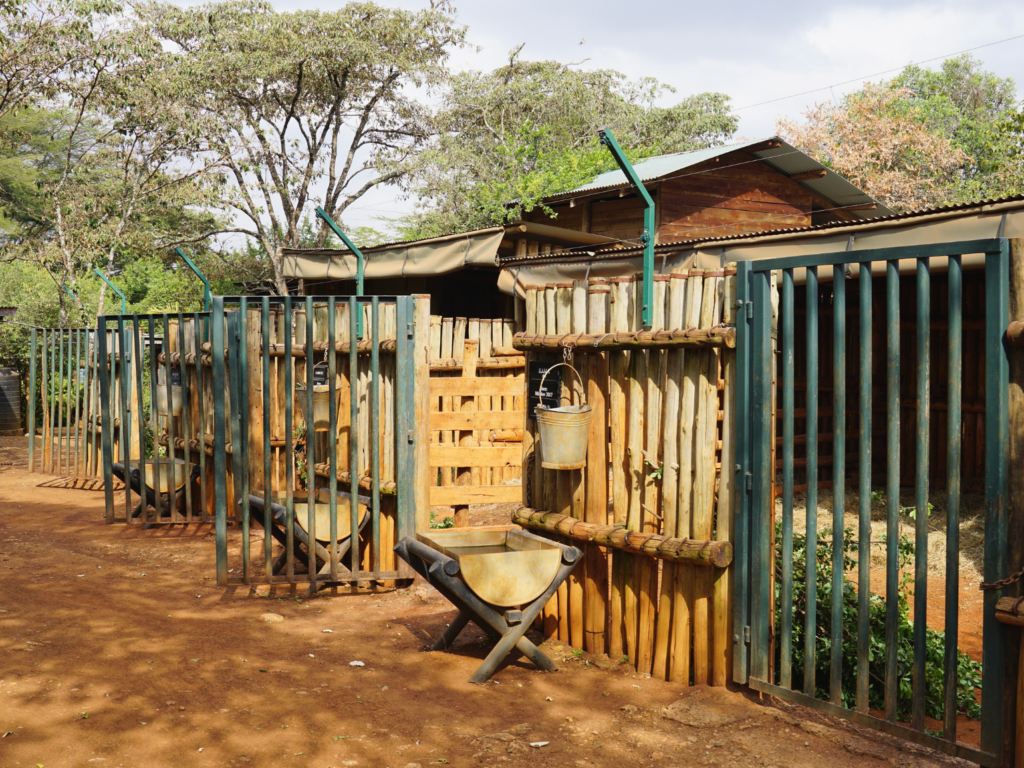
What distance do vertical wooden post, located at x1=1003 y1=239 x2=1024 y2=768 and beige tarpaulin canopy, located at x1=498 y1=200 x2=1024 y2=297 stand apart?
A: 283cm

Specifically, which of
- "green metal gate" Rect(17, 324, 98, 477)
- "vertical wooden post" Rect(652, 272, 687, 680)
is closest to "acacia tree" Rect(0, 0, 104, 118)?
"green metal gate" Rect(17, 324, 98, 477)

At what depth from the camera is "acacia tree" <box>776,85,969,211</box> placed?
87.6 feet

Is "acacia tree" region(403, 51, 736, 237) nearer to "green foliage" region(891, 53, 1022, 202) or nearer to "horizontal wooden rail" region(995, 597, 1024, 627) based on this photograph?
"green foliage" region(891, 53, 1022, 202)

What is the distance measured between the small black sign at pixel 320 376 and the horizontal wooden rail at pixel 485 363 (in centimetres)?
327

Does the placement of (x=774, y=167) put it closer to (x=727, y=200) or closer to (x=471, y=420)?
(x=727, y=200)

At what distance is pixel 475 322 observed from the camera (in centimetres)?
1050

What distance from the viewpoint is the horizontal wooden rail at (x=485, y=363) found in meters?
10.0

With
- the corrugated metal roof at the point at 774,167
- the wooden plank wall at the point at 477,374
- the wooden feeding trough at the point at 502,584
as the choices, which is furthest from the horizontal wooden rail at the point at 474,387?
the corrugated metal roof at the point at 774,167

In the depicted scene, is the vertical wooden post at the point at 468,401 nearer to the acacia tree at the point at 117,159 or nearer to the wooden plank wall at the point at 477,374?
the wooden plank wall at the point at 477,374

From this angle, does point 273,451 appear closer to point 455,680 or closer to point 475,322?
point 475,322

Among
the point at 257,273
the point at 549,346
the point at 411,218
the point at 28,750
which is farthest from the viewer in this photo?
the point at 411,218

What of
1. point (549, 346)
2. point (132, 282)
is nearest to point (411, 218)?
point (132, 282)

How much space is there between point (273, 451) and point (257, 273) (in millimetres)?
16145

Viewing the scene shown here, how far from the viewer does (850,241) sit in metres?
7.84
